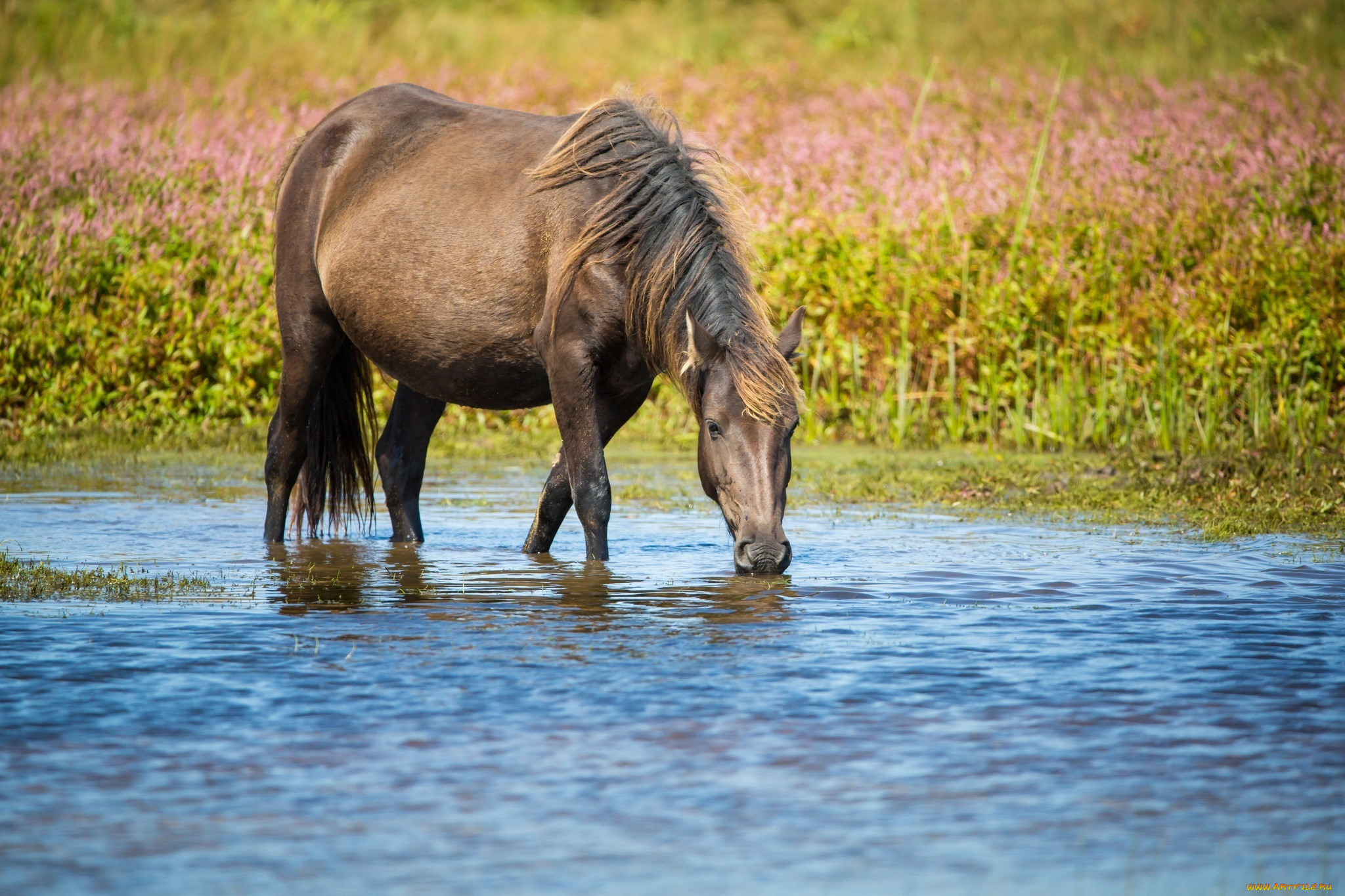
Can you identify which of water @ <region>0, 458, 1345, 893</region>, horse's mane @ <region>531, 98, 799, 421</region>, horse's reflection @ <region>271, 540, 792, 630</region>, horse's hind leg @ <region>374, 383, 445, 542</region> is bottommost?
water @ <region>0, 458, 1345, 893</region>

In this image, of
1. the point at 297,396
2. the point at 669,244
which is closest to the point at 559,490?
the point at 669,244

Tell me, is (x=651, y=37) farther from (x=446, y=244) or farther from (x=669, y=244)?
(x=669, y=244)

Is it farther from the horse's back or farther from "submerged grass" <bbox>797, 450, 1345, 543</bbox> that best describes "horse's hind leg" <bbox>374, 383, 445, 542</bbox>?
"submerged grass" <bbox>797, 450, 1345, 543</bbox>

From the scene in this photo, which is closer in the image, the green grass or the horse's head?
the horse's head

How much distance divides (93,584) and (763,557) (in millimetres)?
2305

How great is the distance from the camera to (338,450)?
24.9ft

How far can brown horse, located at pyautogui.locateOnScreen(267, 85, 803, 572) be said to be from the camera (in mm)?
5617

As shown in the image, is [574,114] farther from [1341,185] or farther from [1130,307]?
[1341,185]

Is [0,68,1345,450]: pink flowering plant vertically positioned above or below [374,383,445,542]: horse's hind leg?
above

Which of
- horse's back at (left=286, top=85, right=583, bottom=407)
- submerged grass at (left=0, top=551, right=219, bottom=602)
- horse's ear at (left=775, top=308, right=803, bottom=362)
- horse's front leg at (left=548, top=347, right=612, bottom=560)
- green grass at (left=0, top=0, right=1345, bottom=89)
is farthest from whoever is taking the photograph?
green grass at (left=0, top=0, right=1345, bottom=89)

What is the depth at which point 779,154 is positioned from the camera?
13461 millimetres

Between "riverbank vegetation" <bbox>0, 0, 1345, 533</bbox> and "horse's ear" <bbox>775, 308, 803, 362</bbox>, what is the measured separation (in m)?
2.87

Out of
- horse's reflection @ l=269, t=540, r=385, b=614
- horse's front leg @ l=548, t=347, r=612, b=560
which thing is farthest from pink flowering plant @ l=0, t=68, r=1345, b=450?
horse's front leg @ l=548, t=347, r=612, b=560

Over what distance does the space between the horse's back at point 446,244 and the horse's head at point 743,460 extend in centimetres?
108
